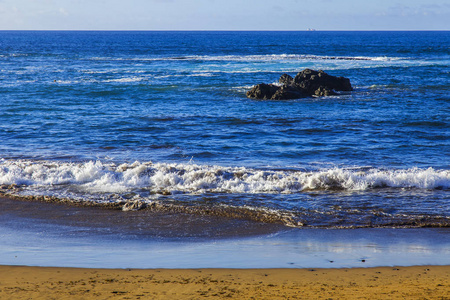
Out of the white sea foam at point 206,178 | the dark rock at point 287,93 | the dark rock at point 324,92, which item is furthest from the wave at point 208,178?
the dark rock at point 324,92

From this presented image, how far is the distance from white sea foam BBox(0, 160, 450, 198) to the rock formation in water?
1364 centimetres

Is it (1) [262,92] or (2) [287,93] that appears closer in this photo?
(1) [262,92]

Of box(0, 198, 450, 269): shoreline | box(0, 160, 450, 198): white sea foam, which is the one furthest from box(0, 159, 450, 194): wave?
box(0, 198, 450, 269): shoreline

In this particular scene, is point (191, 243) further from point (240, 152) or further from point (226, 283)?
point (240, 152)

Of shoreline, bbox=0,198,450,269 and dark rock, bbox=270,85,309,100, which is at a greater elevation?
dark rock, bbox=270,85,309,100

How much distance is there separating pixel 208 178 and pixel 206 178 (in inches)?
1.9

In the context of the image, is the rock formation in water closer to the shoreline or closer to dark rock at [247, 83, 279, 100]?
dark rock at [247, 83, 279, 100]

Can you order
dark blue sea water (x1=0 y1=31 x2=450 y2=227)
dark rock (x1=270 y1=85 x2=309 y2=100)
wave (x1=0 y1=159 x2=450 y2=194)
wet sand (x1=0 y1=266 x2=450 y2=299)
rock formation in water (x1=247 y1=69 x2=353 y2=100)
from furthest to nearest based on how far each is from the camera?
rock formation in water (x1=247 y1=69 x2=353 y2=100) → dark rock (x1=270 y1=85 x2=309 y2=100) → wave (x1=0 y1=159 x2=450 y2=194) → dark blue sea water (x1=0 y1=31 x2=450 y2=227) → wet sand (x1=0 y1=266 x2=450 y2=299)

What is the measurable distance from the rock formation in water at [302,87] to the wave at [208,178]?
13.5m

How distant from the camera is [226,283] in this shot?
6.01 meters

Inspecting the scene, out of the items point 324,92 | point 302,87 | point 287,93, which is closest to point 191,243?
point 287,93

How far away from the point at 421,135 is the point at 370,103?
23.2ft

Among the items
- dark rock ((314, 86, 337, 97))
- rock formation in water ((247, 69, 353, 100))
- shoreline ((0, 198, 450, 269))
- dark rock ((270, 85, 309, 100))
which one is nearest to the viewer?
shoreline ((0, 198, 450, 269))

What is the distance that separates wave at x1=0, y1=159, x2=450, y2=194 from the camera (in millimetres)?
10875
